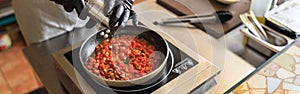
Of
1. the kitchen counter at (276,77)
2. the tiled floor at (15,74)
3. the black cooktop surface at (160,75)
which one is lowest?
the tiled floor at (15,74)

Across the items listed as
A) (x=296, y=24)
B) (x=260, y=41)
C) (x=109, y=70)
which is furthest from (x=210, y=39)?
(x=109, y=70)

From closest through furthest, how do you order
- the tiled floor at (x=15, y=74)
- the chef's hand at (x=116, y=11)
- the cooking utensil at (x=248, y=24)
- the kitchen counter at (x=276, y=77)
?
1. the chef's hand at (x=116, y=11)
2. the kitchen counter at (x=276, y=77)
3. the cooking utensil at (x=248, y=24)
4. the tiled floor at (x=15, y=74)

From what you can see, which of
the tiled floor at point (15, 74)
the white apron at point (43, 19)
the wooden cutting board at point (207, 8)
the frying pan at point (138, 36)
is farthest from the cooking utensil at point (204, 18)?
the tiled floor at point (15, 74)

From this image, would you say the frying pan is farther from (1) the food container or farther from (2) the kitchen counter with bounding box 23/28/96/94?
(1) the food container

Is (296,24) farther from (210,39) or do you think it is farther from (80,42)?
(80,42)

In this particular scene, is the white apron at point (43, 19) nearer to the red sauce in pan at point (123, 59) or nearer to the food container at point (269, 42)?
the red sauce in pan at point (123, 59)

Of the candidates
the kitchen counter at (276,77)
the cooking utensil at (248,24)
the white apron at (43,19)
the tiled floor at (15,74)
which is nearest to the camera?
the kitchen counter at (276,77)
